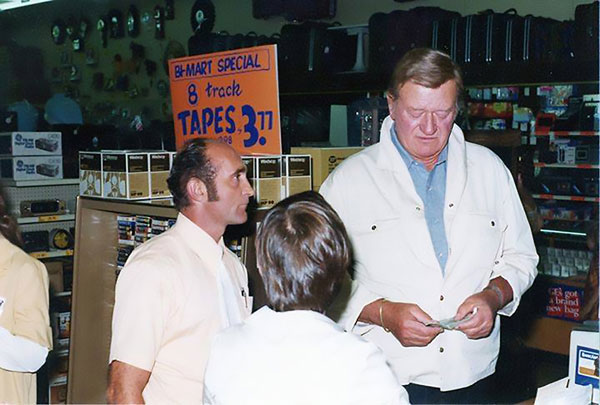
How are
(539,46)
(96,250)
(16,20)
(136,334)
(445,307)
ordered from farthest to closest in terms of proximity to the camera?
(16,20)
(539,46)
(96,250)
(445,307)
(136,334)

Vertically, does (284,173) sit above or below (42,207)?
Answer: above

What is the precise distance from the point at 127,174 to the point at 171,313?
4.32ft

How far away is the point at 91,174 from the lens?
3773mm

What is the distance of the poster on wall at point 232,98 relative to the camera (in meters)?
3.34

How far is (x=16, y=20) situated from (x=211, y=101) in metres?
9.96

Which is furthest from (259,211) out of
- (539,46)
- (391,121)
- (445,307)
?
(539,46)

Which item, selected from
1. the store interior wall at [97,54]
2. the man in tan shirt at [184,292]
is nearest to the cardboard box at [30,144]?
the man in tan shirt at [184,292]

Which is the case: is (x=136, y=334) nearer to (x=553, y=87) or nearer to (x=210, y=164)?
(x=210, y=164)

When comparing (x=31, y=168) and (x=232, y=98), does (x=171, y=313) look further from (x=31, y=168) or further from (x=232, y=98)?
(x=31, y=168)

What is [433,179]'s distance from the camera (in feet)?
8.48

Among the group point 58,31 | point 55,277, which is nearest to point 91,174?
point 55,277

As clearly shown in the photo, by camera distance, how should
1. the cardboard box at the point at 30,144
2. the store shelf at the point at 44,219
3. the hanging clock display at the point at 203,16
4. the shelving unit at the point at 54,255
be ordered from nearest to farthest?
the shelving unit at the point at 54,255 < the store shelf at the point at 44,219 < the cardboard box at the point at 30,144 < the hanging clock display at the point at 203,16

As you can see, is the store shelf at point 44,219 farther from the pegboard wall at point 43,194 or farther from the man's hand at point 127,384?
the man's hand at point 127,384

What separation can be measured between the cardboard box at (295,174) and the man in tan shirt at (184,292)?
654 millimetres
